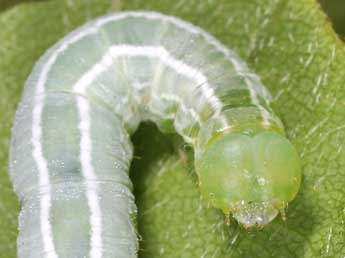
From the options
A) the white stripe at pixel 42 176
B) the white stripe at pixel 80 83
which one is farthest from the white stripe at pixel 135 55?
the white stripe at pixel 42 176

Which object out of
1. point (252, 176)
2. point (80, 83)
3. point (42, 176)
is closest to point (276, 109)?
point (252, 176)

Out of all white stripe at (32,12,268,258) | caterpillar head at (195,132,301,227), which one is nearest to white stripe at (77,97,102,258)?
white stripe at (32,12,268,258)

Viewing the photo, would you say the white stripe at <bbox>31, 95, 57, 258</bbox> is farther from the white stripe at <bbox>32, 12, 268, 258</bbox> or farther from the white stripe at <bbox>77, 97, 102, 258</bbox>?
the white stripe at <bbox>77, 97, 102, 258</bbox>

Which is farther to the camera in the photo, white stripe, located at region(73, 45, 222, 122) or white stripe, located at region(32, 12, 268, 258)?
white stripe, located at region(73, 45, 222, 122)

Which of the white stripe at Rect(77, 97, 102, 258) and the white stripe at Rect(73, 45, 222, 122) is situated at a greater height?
the white stripe at Rect(73, 45, 222, 122)

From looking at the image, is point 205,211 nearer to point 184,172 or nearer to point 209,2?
point 184,172

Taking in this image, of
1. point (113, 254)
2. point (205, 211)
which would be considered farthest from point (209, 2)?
point (113, 254)

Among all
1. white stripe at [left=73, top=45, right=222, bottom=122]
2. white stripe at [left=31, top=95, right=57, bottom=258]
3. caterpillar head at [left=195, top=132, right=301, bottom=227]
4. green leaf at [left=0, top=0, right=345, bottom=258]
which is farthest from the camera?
white stripe at [left=73, top=45, right=222, bottom=122]

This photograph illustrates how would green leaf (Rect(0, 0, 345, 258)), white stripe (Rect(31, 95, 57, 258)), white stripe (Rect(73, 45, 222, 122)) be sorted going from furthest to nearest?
white stripe (Rect(73, 45, 222, 122)) → green leaf (Rect(0, 0, 345, 258)) → white stripe (Rect(31, 95, 57, 258))

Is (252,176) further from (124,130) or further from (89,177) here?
(124,130)
